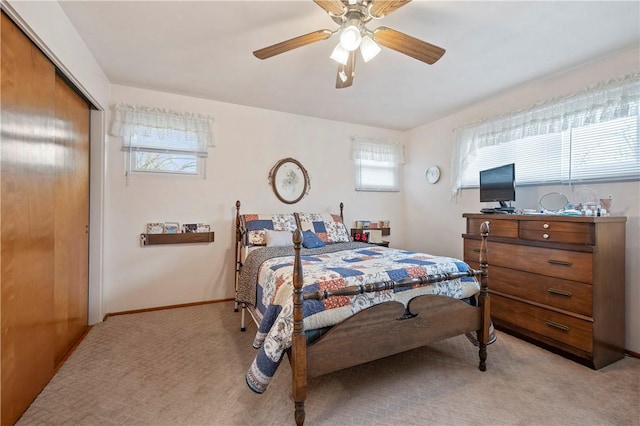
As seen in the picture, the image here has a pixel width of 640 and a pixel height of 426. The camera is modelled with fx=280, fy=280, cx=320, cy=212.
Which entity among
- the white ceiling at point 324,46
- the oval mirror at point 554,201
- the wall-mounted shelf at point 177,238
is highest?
the white ceiling at point 324,46

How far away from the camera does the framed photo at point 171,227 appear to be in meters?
3.22

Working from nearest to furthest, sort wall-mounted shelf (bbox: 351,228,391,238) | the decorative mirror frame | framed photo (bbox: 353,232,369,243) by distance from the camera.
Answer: the decorative mirror frame
framed photo (bbox: 353,232,369,243)
wall-mounted shelf (bbox: 351,228,391,238)

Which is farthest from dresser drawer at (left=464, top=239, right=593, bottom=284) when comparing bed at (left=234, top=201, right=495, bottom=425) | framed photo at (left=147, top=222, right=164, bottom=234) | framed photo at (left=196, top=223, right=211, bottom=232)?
framed photo at (left=147, top=222, right=164, bottom=234)

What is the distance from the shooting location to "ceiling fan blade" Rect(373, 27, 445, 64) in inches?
67.1

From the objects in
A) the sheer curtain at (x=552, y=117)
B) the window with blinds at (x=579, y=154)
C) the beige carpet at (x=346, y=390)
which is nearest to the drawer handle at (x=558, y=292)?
the beige carpet at (x=346, y=390)

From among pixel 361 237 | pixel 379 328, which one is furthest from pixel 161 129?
pixel 379 328

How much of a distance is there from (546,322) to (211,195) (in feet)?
11.8

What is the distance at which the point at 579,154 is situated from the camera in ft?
8.52

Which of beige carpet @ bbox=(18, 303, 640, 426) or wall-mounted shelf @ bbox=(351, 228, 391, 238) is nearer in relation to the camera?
beige carpet @ bbox=(18, 303, 640, 426)

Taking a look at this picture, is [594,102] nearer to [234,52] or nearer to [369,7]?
[369,7]

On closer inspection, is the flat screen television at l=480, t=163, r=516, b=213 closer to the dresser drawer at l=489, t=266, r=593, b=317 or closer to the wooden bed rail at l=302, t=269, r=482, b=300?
the dresser drawer at l=489, t=266, r=593, b=317

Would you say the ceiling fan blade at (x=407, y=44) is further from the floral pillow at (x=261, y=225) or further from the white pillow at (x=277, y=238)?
the floral pillow at (x=261, y=225)

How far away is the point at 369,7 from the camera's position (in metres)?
1.62

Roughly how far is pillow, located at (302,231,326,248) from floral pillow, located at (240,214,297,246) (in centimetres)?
27
